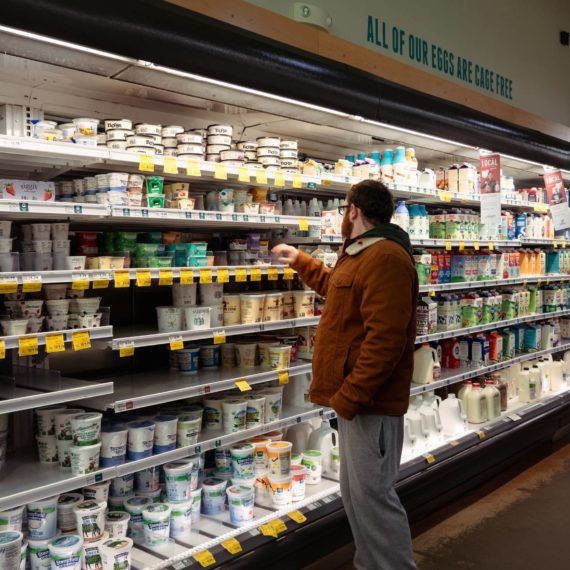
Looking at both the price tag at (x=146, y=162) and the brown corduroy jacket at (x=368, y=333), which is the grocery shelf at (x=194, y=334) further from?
the price tag at (x=146, y=162)

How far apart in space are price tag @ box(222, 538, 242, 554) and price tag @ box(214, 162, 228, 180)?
1.61 metres

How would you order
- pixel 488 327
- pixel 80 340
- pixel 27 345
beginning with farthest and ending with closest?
pixel 488 327 < pixel 80 340 < pixel 27 345

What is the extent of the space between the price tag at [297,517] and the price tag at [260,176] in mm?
1610

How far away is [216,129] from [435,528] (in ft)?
8.75

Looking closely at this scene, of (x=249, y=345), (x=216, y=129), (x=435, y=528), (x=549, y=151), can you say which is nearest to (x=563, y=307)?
(x=549, y=151)

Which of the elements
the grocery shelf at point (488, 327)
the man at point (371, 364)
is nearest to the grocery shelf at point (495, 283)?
the grocery shelf at point (488, 327)

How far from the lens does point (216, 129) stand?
3150 millimetres

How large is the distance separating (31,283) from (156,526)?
1.19 m

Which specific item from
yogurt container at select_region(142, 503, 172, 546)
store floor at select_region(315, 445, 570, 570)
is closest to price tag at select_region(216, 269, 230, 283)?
yogurt container at select_region(142, 503, 172, 546)

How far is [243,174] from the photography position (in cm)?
315

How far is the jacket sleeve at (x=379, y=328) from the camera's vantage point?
2.60 metres

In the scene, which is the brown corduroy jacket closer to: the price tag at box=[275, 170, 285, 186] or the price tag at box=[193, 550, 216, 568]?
the price tag at box=[275, 170, 285, 186]

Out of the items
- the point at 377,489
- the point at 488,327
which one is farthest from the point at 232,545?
the point at 488,327

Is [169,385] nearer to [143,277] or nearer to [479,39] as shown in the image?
[143,277]
